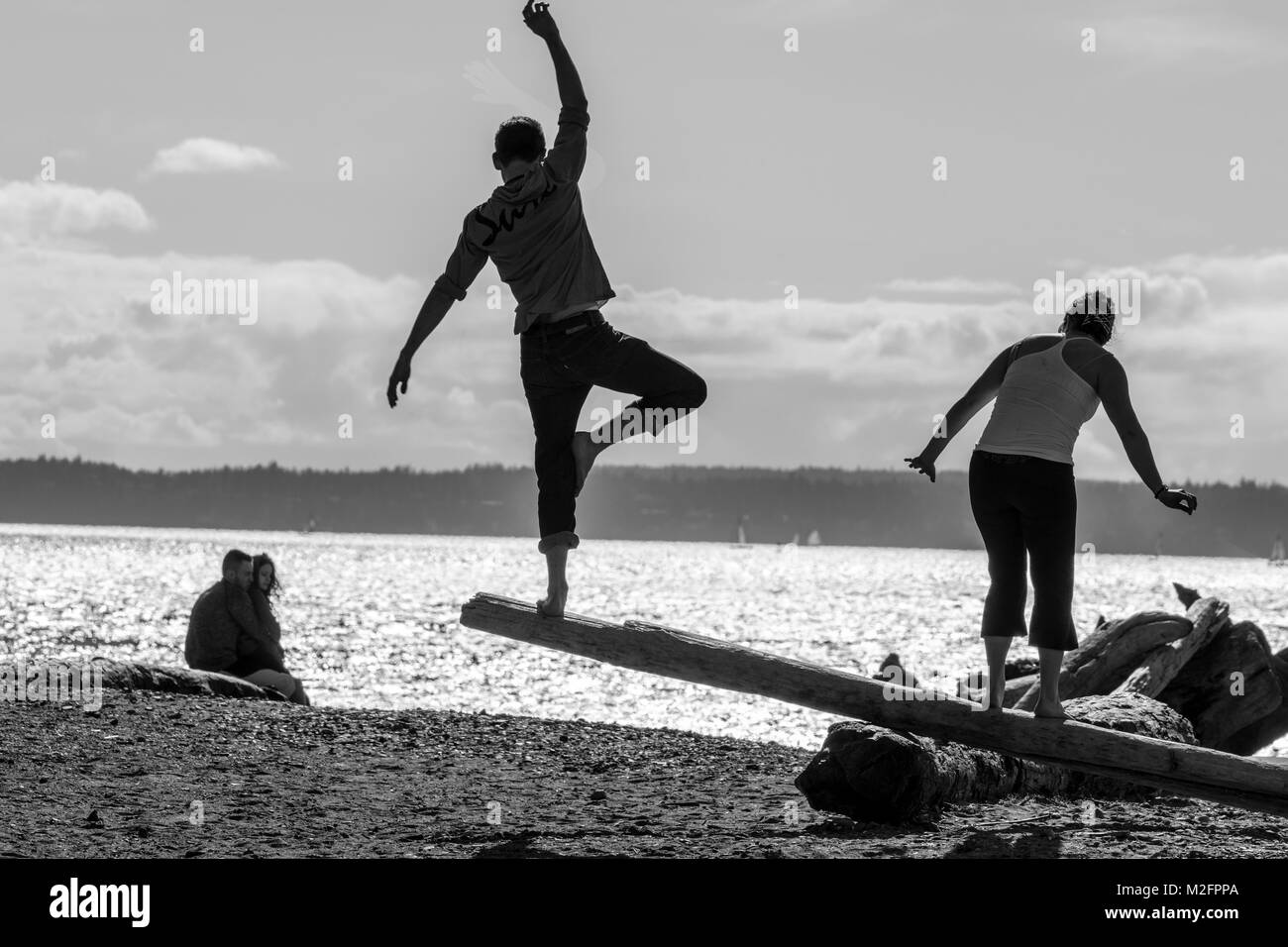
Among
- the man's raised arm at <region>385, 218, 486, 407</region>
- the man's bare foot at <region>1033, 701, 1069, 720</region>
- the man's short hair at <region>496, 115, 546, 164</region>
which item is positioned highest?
the man's short hair at <region>496, 115, 546, 164</region>

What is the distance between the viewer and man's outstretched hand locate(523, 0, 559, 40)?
340 inches

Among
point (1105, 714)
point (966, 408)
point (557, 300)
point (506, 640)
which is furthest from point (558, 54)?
point (506, 640)

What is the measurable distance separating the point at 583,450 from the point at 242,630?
8.09m

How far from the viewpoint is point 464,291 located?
29.4 feet

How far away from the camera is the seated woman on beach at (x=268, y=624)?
51.6 feet

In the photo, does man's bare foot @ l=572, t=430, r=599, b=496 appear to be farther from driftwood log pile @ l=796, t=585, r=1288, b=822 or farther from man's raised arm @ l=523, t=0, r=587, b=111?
driftwood log pile @ l=796, t=585, r=1288, b=822

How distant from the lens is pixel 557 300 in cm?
890

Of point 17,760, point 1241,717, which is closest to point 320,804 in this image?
point 17,760

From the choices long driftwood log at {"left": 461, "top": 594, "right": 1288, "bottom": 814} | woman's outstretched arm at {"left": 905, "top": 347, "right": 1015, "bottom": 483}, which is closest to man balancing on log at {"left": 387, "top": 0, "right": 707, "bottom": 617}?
long driftwood log at {"left": 461, "top": 594, "right": 1288, "bottom": 814}

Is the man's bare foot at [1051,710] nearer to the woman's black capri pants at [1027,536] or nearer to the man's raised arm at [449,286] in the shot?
the woman's black capri pants at [1027,536]

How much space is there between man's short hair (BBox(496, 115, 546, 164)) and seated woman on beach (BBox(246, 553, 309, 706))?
7.96m

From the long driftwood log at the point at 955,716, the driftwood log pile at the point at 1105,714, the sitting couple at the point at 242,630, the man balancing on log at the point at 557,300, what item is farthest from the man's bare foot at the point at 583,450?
the sitting couple at the point at 242,630

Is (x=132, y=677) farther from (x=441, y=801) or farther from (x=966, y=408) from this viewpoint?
(x=966, y=408)
